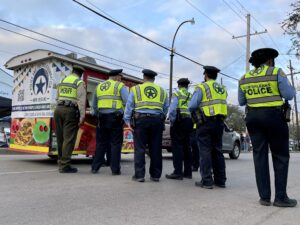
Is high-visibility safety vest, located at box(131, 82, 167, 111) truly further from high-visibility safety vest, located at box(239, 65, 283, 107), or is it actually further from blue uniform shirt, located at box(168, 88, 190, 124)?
high-visibility safety vest, located at box(239, 65, 283, 107)

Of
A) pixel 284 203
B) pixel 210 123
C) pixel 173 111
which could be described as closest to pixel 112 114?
pixel 173 111

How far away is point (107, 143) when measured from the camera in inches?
302

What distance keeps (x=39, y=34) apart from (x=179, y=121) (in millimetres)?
13722

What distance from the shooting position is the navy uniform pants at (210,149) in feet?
20.2

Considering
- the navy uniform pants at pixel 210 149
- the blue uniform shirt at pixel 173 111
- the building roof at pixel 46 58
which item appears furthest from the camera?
the building roof at pixel 46 58

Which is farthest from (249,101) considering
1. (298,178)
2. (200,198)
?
(298,178)

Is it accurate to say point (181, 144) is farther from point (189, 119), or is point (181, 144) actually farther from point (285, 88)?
point (285, 88)

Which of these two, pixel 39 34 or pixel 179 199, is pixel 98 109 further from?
pixel 39 34

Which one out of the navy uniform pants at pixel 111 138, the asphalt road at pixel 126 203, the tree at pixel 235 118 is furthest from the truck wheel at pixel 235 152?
the tree at pixel 235 118

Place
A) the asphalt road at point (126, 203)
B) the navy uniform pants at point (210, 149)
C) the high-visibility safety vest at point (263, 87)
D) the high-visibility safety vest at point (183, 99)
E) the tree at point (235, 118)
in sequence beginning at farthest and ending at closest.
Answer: the tree at point (235, 118) < the high-visibility safety vest at point (183, 99) < the navy uniform pants at point (210, 149) < the high-visibility safety vest at point (263, 87) < the asphalt road at point (126, 203)

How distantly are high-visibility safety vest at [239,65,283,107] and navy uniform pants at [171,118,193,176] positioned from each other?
2.38 meters

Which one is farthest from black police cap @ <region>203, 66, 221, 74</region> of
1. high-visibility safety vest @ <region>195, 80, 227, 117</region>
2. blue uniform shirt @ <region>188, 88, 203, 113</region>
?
blue uniform shirt @ <region>188, 88, 203, 113</region>

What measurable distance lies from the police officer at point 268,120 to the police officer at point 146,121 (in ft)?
6.61

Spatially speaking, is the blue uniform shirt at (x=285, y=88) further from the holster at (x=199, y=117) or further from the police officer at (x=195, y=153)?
the police officer at (x=195, y=153)
